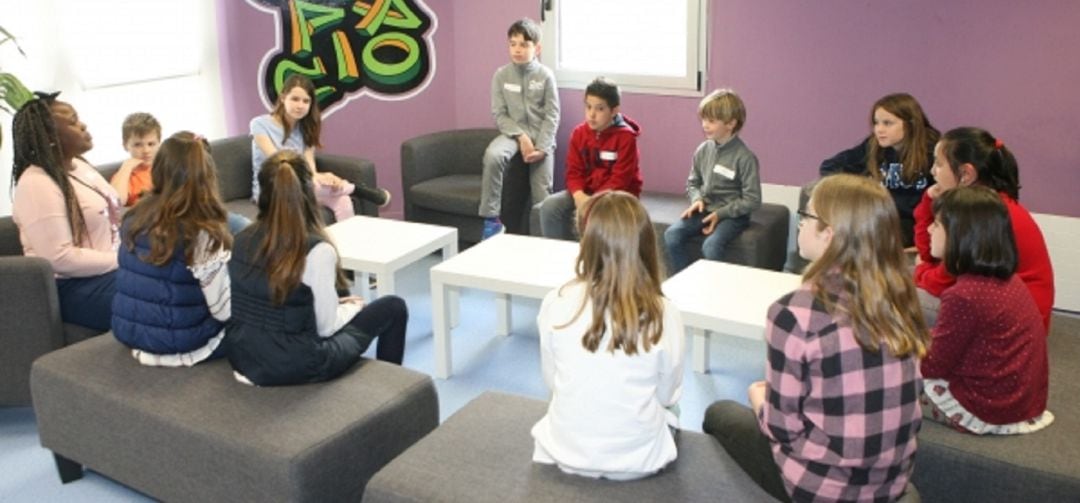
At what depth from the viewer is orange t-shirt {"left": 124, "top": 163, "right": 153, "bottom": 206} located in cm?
451

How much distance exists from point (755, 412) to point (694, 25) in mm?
3287

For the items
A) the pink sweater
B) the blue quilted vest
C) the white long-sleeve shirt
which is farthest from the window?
the white long-sleeve shirt

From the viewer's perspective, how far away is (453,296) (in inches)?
183

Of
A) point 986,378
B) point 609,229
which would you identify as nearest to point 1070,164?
point 986,378

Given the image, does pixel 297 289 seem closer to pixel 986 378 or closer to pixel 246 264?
pixel 246 264

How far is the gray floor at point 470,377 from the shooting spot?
10.7ft

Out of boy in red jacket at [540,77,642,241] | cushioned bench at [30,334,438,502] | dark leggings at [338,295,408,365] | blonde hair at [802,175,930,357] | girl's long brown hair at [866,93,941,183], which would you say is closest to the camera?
blonde hair at [802,175,930,357]

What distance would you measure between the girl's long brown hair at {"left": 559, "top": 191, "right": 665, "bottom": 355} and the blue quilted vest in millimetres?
1336

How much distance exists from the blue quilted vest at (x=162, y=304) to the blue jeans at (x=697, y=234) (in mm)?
2243

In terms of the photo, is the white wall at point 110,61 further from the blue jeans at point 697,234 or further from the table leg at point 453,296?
the blue jeans at point 697,234

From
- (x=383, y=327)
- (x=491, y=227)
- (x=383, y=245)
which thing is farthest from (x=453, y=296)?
(x=383, y=327)

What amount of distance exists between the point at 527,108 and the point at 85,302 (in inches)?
108

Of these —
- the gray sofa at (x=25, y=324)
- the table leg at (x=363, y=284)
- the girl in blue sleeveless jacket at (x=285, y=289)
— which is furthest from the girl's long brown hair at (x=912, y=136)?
the gray sofa at (x=25, y=324)

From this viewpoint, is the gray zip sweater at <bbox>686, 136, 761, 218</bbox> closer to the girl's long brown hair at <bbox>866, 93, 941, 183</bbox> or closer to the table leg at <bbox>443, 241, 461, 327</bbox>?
the girl's long brown hair at <bbox>866, 93, 941, 183</bbox>
